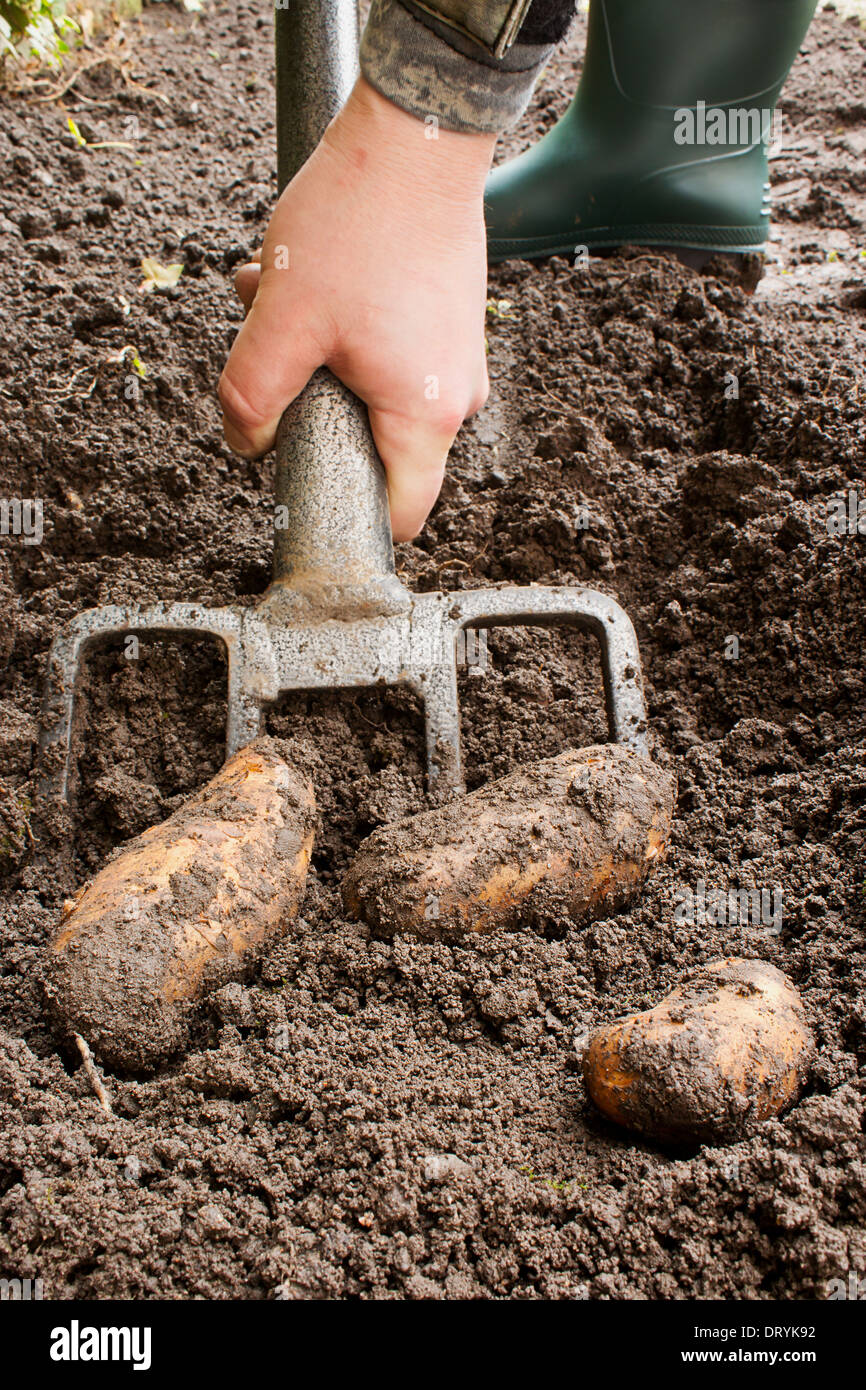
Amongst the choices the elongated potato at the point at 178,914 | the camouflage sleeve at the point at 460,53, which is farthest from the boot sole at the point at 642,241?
the elongated potato at the point at 178,914

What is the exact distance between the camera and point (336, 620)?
1.82 metres

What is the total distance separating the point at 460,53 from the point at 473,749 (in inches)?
42.4

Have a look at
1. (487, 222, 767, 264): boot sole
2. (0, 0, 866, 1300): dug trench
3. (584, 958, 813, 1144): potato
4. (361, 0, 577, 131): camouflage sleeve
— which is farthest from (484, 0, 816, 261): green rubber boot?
(584, 958, 813, 1144): potato

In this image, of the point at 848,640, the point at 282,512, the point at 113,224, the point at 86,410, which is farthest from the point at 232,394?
the point at 113,224

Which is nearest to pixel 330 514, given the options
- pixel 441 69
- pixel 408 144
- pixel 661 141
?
pixel 408 144

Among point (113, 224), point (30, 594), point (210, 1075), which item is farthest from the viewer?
point (113, 224)

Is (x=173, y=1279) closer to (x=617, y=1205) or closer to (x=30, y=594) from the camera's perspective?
(x=617, y=1205)

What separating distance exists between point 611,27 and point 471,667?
2.06 m

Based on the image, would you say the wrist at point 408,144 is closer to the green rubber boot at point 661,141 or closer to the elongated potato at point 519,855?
the elongated potato at point 519,855

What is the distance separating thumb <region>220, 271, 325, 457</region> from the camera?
163 centimetres

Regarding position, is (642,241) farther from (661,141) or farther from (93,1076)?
(93,1076)

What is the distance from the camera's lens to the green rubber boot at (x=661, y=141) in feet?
8.99

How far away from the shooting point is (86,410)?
2.43 meters
